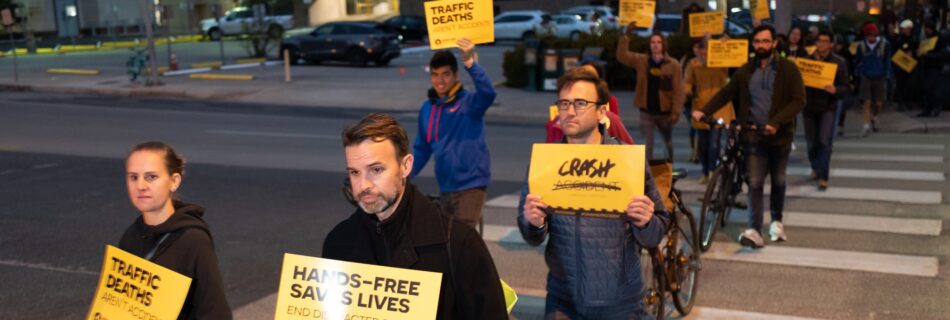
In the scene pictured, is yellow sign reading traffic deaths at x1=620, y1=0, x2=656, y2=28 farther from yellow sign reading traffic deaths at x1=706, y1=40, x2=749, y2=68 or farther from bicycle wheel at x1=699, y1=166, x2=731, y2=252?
bicycle wheel at x1=699, y1=166, x2=731, y2=252

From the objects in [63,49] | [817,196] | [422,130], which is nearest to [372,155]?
[422,130]

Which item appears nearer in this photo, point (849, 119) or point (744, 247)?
point (744, 247)

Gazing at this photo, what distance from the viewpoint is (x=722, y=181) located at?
8.91 m

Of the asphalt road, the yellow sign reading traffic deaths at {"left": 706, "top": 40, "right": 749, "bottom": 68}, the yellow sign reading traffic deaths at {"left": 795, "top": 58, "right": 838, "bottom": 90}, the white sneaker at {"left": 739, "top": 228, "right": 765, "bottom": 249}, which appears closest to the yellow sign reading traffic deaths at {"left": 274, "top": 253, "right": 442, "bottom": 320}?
the asphalt road

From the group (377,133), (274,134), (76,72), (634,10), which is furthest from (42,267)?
(76,72)

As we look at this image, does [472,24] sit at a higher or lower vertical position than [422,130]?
higher

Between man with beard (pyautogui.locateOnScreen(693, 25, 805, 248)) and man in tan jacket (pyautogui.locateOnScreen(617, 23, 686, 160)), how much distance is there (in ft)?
9.74

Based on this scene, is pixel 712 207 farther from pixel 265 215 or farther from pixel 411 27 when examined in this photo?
pixel 411 27

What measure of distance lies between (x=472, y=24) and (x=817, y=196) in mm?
5665

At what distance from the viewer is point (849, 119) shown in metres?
18.6

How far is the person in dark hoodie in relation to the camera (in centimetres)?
379

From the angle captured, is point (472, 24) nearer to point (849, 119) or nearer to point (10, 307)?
point (10, 307)

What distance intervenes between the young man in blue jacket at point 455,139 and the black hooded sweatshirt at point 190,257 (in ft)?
9.45

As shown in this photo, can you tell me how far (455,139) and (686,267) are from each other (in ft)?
5.73
